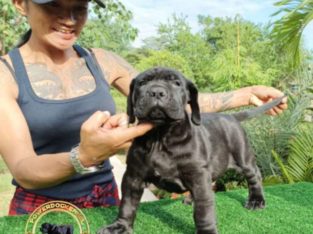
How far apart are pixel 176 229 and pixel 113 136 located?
95 centimetres

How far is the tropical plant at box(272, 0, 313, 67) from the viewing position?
7285 mm

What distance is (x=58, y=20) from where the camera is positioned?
254 cm

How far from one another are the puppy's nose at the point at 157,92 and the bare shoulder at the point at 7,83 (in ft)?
2.96

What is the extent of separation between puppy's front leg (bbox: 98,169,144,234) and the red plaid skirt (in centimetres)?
62

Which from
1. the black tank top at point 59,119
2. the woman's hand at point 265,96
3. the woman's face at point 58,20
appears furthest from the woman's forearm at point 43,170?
the woman's hand at point 265,96

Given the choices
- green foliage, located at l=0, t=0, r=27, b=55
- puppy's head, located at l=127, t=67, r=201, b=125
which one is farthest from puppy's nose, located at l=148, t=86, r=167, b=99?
green foliage, located at l=0, t=0, r=27, b=55

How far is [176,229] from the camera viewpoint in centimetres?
253

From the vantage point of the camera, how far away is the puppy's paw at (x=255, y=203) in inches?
116

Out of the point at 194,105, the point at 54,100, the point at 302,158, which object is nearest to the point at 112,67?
the point at 54,100

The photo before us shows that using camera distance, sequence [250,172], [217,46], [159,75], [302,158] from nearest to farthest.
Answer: [159,75], [250,172], [302,158], [217,46]

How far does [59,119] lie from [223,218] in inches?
46.3

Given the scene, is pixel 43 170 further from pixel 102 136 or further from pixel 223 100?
pixel 223 100

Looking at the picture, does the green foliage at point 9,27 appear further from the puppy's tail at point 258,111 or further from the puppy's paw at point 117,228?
the puppy's paw at point 117,228

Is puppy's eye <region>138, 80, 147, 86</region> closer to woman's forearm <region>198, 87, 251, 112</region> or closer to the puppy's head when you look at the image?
the puppy's head
